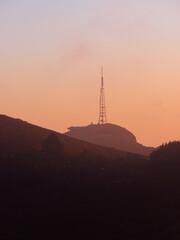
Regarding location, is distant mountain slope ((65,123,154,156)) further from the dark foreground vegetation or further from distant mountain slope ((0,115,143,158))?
the dark foreground vegetation

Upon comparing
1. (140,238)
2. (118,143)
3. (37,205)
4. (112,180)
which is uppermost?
(118,143)

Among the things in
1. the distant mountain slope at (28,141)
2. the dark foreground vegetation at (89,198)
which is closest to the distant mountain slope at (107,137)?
the distant mountain slope at (28,141)

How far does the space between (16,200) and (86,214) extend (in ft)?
35.5

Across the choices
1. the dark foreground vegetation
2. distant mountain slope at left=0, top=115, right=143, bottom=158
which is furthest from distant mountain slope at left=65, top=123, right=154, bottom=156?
the dark foreground vegetation

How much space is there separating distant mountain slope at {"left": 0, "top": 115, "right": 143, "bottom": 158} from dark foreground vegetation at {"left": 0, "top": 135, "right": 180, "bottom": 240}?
17239 mm

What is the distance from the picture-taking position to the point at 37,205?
5662cm

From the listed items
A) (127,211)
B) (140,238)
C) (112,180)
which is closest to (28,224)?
(127,211)

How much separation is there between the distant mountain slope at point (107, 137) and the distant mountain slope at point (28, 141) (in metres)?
37.9

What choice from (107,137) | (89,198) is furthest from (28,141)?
(107,137)

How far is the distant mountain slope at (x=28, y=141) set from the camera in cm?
9962

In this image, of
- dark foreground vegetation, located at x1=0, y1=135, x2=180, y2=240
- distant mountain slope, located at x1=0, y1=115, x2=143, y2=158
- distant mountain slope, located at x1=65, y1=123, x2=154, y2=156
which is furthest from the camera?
distant mountain slope, located at x1=65, y1=123, x2=154, y2=156

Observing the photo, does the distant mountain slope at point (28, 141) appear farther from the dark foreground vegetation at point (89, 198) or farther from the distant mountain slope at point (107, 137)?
the distant mountain slope at point (107, 137)

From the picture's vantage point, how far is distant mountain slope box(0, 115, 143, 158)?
99625mm

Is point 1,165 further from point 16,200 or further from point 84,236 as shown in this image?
point 84,236
